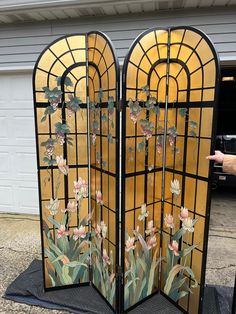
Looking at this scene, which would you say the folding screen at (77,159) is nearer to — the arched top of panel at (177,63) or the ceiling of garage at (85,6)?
the arched top of panel at (177,63)

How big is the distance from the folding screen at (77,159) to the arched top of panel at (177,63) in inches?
7.2

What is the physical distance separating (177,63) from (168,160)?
698 millimetres

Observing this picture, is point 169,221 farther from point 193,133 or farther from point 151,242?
point 193,133

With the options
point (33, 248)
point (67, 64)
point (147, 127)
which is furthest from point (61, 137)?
point (33, 248)

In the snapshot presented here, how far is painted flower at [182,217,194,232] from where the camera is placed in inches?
70.2

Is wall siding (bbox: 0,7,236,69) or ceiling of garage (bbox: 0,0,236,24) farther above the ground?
ceiling of garage (bbox: 0,0,236,24)

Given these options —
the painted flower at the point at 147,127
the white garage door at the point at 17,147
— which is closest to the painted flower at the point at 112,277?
the painted flower at the point at 147,127

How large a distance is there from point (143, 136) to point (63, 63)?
81 cm

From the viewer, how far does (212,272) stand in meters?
2.48

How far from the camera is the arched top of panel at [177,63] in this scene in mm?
1545

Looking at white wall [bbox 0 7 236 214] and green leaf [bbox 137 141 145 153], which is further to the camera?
white wall [bbox 0 7 236 214]

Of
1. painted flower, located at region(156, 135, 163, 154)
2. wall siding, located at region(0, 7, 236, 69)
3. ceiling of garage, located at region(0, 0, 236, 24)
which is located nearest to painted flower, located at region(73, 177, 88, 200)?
painted flower, located at region(156, 135, 163, 154)

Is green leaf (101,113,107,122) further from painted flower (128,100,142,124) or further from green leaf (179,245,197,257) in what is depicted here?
green leaf (179,245,197,257)

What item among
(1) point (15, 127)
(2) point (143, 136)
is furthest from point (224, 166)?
(1) point (15, 127)
